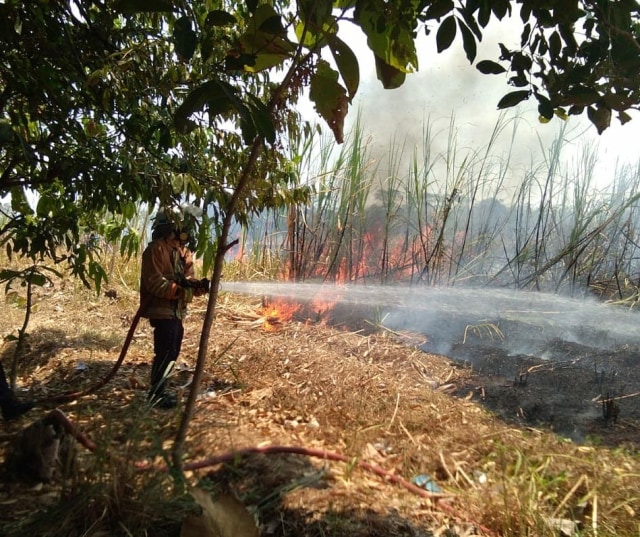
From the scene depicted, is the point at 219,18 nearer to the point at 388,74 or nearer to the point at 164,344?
the point at 388,74

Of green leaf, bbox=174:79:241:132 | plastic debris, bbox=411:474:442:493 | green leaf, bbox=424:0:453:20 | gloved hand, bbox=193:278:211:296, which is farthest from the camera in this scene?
gloved hand, bbox=193:278:211:296

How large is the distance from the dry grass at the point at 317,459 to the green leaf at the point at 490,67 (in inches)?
60.1

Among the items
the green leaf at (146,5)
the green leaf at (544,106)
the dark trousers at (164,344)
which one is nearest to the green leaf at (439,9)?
the green leaf at (544,106)

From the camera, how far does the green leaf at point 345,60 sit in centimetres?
118

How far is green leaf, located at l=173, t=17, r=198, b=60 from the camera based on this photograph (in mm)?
1029

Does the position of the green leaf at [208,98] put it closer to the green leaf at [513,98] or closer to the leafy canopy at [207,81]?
the leafy canopy at [207,81]

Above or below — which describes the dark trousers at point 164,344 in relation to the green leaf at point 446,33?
below

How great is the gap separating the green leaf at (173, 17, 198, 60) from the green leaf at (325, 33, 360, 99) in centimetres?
36

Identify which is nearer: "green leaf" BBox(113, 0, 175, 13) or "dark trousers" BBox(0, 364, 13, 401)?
"green leaf" BBox(113, 0, 175, 13)

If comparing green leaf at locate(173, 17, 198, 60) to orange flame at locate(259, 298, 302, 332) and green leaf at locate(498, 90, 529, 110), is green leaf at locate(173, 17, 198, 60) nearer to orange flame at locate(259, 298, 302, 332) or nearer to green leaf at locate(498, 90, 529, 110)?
green leaf at locate(498, 90, 529, 110)

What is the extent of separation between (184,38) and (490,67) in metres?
0.99

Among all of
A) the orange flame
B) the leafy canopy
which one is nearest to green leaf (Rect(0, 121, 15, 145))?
the leafy canopy

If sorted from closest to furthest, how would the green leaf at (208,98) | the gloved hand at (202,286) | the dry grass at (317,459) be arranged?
1. the green leaf at (208,98)
2. the dry grass at (317,459)
3. the gloved hand at (202,286)

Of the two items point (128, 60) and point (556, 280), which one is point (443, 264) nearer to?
→ point (556, 280)
